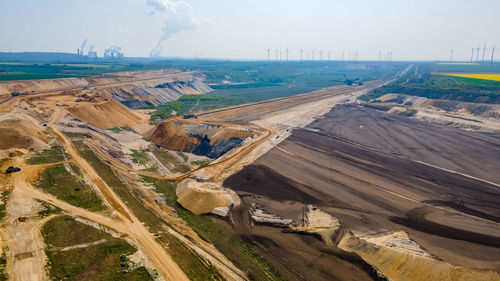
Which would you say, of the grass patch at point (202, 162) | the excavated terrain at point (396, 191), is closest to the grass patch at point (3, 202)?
the excavated terrain at point (396, 191)

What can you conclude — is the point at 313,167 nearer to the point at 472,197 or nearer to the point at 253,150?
the point at 253,150

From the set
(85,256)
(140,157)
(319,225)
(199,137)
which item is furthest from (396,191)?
(140,157)

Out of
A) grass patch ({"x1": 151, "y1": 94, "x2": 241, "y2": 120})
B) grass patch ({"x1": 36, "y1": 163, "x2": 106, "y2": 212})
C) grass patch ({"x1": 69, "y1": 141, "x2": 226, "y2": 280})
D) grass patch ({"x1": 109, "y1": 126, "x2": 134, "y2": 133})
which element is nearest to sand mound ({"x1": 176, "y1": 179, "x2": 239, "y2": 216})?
grass patch ({"x1": 69, "y1": 141, "x2": 226, "y2": 280})

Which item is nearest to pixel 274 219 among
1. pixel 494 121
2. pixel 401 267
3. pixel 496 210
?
pixel 401 267

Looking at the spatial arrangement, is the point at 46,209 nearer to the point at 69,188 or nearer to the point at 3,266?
the point at 69,188

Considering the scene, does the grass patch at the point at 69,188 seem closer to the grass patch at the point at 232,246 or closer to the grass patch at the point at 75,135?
the grass patch at the point at 232,246

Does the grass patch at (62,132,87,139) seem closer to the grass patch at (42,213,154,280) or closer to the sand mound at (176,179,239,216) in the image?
the sand mound at (176,179,239,216)
